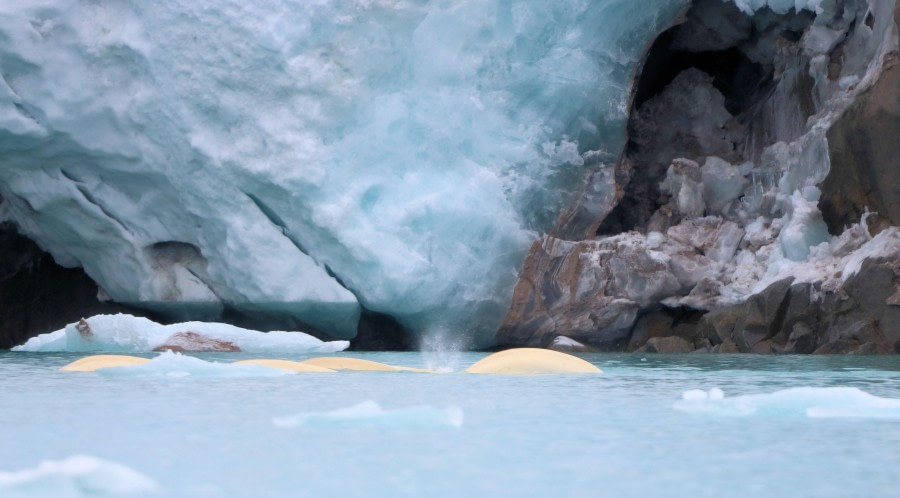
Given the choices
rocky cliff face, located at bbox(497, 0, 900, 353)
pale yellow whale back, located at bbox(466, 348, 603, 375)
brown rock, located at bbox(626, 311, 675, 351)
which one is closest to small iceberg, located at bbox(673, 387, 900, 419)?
pale yellow whale back, located at bbox(466, 348, 603, 375)

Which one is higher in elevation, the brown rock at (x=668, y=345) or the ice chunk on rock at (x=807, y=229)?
the ice chunk on rock at (x=807, y=229)

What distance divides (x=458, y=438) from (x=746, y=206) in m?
8.52

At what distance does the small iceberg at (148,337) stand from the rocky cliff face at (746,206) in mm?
2178

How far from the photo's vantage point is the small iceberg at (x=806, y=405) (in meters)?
3.32

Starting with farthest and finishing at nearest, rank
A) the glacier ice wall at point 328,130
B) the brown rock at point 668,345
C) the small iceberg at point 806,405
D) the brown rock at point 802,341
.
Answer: the brown rock at point 668,345 → the glacier ice wall at point 328,130 → the brown rock at point 802,341 → the small iceberg at point 806,405

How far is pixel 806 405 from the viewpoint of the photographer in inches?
136

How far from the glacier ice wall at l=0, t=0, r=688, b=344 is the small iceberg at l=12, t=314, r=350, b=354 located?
73 centimetres

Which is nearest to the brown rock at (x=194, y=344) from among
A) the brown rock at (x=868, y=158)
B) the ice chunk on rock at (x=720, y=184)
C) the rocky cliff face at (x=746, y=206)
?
the rocky cliff face at (x=746, y=206)

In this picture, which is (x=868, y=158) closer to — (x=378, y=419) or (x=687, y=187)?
(x=687, y=187)

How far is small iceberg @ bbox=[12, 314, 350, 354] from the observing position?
9094 mm

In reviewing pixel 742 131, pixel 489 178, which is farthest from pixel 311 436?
pixel 742 131

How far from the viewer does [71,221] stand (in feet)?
34.6

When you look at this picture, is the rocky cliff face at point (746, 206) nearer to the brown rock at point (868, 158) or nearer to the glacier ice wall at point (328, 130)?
the brown rock at point (868, 158)

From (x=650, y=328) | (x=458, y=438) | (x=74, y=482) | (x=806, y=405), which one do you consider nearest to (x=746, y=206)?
(x=650, y=328)
